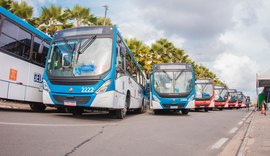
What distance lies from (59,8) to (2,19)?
17062 millimetres

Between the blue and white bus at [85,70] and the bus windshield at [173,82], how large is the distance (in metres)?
6.40

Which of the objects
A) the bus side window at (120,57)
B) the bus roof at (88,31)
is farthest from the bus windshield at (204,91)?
the bus roof at (88,31)

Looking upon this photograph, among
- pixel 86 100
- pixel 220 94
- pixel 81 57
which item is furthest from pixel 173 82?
pixel 220 94

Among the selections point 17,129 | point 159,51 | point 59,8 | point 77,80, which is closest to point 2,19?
point 77,80

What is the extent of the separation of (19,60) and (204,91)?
61.3 ft

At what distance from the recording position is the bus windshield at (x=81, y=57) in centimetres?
914

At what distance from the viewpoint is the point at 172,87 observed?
1609 cm

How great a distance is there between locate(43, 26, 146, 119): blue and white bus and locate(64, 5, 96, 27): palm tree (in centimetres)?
1838

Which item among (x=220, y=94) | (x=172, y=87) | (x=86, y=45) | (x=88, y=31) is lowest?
(x=172, y=87)

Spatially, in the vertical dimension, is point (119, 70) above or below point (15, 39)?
below

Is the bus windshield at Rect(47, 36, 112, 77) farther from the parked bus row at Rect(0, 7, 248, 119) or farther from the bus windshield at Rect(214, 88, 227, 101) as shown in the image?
the bus windshield at Rect(214, 88, 227, 101)

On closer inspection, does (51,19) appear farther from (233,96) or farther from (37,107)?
(233,96)

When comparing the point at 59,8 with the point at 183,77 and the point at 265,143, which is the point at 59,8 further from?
the point at 265,143

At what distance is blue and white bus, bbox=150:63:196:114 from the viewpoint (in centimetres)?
1553
